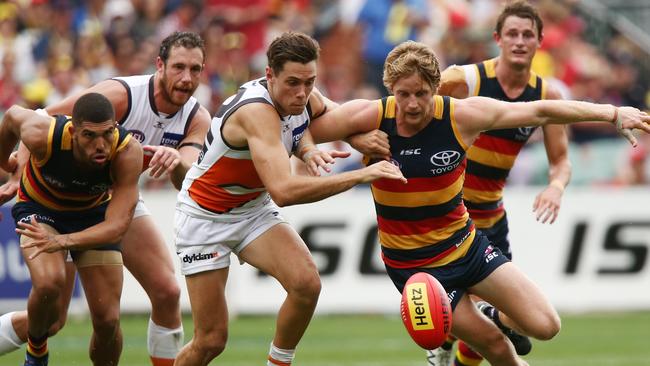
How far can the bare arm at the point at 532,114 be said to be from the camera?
8539 millimetres

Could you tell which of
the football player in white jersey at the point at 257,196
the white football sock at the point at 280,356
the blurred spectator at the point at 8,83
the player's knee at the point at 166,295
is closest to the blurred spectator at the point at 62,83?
the blurred spectator at the point at 8,83

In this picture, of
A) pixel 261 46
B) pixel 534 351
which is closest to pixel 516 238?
pixel 534 351

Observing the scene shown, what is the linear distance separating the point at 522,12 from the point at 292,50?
2.79 metres

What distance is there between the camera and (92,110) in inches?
343

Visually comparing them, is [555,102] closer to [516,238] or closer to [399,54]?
[399,54]

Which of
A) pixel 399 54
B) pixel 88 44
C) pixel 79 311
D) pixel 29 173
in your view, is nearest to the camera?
pixel 399 54

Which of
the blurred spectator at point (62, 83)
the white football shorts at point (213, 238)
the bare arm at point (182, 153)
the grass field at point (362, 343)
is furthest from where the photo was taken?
the blurred spectator at point (62, 83)

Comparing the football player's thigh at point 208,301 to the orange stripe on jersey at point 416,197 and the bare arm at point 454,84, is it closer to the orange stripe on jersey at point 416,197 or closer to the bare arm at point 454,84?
the orange stripe on jersey at point 416,197

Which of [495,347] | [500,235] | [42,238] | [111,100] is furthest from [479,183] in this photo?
[42,238]

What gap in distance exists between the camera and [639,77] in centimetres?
2091

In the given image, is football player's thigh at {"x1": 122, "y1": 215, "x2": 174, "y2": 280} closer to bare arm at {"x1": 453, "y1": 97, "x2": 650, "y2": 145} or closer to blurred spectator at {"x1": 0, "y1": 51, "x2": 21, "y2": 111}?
bare arm at {"x1": 453, "y1": 97, "x2": 650, "y2": 145}

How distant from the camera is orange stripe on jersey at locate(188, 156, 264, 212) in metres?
8.76

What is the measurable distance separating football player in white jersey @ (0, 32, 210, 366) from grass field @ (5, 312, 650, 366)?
2507mm

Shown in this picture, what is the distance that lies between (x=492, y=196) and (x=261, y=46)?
9.04 m
